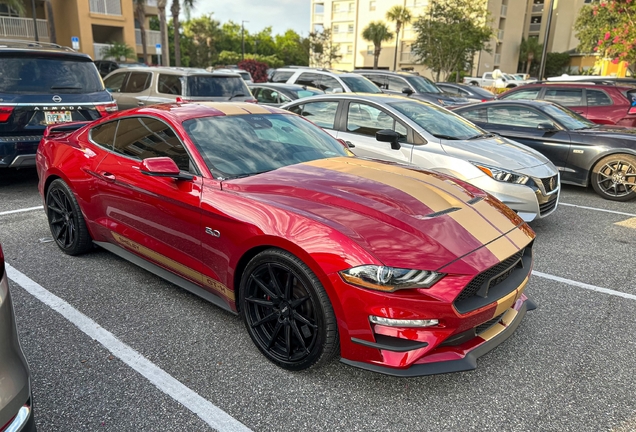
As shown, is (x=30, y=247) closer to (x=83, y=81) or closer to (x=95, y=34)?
(x=83, y=81)

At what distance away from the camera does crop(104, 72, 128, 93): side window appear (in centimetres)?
1048

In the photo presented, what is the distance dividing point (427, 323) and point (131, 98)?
939 cm

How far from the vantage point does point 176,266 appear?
3.47 meters

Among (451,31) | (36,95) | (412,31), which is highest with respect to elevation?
(412,31)

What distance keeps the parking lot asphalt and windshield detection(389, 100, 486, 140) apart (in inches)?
93.5

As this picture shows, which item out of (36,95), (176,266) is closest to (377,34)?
(36,95)

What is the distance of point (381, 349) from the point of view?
8.02 feet

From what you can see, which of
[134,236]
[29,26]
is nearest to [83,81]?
[134,236]

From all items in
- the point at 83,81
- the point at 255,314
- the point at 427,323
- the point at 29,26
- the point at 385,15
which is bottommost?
the point at 255,314

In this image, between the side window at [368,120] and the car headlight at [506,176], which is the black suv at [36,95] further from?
the car headlight at [506,176]

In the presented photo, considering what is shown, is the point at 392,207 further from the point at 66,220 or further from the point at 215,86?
the point at 215,86

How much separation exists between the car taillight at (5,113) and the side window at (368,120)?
4448 millimetres

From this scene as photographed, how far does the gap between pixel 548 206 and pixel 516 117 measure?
3.16 metres

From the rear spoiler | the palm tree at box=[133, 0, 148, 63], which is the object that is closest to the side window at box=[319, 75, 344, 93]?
the rear spoiler
